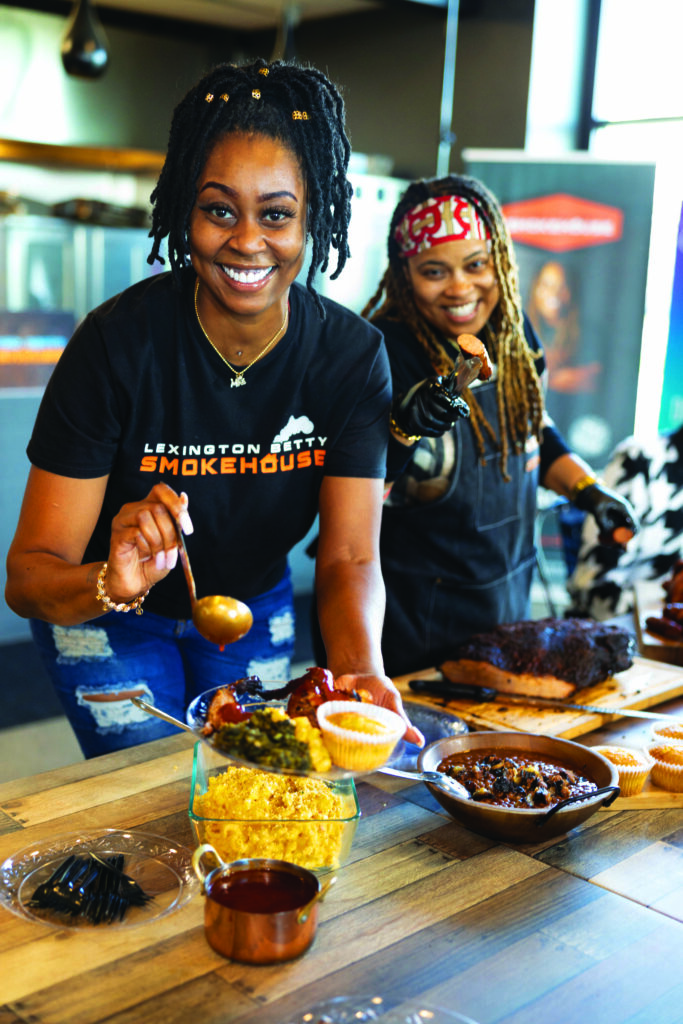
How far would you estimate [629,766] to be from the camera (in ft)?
4.88

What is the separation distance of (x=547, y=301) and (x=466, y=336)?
334 centimetres

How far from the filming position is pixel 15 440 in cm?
462

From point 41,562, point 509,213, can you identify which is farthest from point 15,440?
point 41,562

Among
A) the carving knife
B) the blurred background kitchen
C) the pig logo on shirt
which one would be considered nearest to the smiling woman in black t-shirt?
the pig logo on shirt

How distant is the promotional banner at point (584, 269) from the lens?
15.8 ft

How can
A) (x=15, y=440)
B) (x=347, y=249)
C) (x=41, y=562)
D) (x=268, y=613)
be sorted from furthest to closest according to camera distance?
(x=15, y=440)
(x=268, y=613)
(x=347, y=249)
(x=41, y=562)

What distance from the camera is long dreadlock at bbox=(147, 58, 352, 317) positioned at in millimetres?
1509

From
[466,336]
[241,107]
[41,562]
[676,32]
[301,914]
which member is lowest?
[301,914]

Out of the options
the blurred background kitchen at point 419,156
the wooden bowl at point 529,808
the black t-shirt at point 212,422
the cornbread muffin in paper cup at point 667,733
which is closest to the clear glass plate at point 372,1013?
the wooden bowl at point 529,808

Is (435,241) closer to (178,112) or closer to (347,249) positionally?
(347,249)

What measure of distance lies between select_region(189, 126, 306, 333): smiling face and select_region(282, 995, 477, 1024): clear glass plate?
101cm

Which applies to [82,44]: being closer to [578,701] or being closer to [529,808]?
[578,701]

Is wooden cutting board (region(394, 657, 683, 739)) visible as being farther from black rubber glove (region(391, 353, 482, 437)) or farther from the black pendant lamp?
the black pendant lamp

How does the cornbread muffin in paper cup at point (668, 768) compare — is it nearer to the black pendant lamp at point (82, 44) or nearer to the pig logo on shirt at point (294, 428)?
the pig logo on shirt at point (294, 428)
